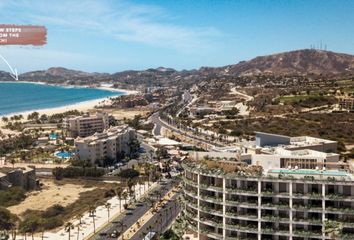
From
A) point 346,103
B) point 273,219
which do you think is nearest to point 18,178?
point 273,219

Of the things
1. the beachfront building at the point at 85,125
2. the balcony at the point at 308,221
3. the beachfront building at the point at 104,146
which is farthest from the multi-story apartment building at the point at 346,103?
the balcony at the point at 308,221

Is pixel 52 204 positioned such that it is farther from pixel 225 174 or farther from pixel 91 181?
pixel 225 174

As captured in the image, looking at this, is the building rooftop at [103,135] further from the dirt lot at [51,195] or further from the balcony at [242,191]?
the balcony at [242,191]

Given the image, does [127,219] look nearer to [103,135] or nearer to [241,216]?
[241,216]

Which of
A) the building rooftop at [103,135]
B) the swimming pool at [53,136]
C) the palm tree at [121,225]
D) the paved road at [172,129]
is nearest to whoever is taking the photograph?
the palm tree at [121,225]

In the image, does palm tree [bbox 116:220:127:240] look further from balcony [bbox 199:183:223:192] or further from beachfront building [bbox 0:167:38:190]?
beachfront building [bbox 0:167:38:190]

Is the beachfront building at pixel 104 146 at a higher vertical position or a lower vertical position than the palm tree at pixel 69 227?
higher
